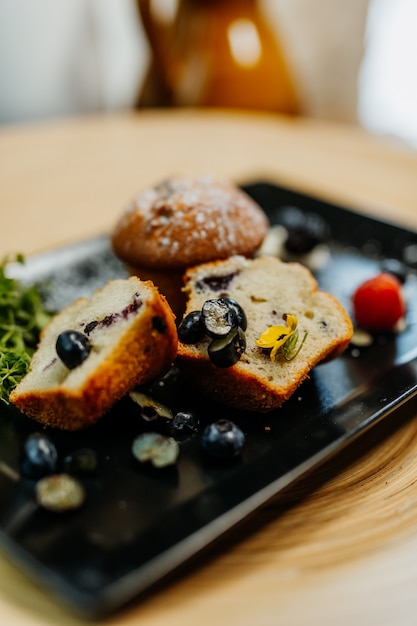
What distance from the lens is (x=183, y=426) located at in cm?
203

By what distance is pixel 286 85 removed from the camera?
595 cm

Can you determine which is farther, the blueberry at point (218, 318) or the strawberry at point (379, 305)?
the strawberry at point (379, 305)

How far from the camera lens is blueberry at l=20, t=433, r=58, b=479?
1.81m

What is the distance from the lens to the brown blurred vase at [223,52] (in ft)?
18.7

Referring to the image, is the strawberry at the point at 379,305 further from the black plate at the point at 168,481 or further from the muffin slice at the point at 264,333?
the muffin slice at the point at 264,333

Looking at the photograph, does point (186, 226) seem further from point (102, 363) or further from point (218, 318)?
point (102, 363)

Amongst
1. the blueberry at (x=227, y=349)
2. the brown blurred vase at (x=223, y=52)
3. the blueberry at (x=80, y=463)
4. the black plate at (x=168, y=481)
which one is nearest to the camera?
the black plate at (x=168, y=481)

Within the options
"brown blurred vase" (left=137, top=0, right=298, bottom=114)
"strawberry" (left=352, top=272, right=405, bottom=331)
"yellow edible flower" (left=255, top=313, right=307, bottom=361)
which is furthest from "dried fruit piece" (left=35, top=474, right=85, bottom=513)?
"brown blurred vase" (left=137, top=0, right=298, bottom=114)

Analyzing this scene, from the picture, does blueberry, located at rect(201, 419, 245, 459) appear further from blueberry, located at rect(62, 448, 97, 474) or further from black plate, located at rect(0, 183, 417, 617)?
blueberry, located at rect(62, 448, 97, 474)

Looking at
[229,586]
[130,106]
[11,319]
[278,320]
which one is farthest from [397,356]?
[130,106]

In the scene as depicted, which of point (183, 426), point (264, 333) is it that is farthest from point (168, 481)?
point (264, 333)

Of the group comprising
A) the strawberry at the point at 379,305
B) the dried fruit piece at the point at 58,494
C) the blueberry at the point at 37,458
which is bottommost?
the blueberry at the point at 37,458

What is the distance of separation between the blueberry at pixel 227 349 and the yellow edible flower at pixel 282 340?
0.26 feet

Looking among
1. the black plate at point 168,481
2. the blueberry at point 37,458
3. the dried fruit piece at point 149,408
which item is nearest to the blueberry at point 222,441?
the black plate at point 168,481
